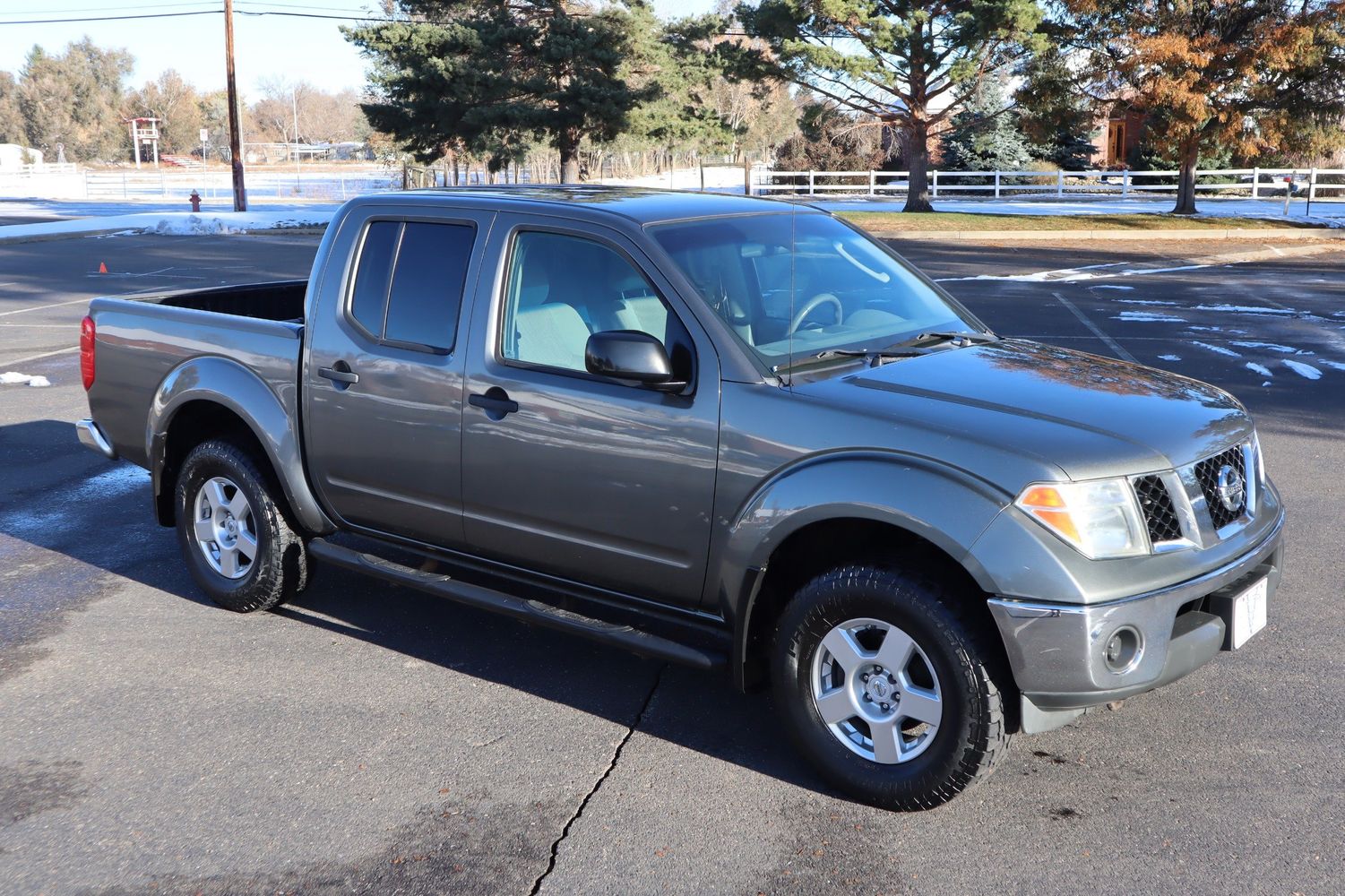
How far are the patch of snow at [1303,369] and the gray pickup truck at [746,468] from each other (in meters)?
7.34

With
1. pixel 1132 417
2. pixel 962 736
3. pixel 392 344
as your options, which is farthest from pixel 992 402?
pixel 392 344

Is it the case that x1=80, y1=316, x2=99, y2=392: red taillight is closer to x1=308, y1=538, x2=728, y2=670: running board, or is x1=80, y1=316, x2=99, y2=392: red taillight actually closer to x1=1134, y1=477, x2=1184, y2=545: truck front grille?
x1=308, y1=538, x2=728, y2=670: running board

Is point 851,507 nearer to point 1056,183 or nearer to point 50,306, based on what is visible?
point 50,306

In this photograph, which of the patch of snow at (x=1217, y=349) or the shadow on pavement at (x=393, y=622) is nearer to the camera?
the shadow on pavement at (x=393, y=622)

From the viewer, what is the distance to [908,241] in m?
27.3

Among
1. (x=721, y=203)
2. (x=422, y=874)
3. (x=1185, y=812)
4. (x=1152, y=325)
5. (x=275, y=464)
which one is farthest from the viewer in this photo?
(x=1152, y=325)

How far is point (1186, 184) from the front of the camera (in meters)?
31.8

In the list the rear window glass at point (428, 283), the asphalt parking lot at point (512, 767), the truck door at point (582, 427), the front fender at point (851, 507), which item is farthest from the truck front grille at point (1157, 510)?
the rear window glass at point (428, 283)

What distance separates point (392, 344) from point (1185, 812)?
325 centimetres

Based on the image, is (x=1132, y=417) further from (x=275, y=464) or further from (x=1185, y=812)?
(x=275, y=464)

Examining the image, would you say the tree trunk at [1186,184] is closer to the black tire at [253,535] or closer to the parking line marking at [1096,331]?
the parking line marking at [1096,331]

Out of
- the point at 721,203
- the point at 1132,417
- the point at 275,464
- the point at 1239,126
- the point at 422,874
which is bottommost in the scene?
the point at 422,874

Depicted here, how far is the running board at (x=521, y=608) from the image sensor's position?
13.8 feet

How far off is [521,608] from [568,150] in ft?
114
